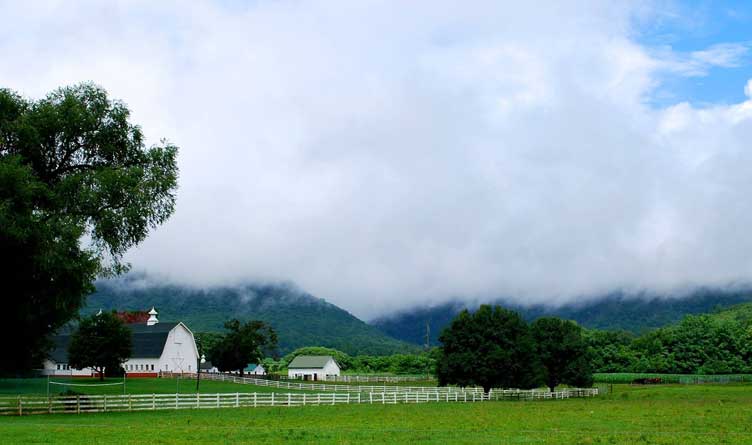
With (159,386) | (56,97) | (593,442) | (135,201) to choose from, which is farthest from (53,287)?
(159,386)

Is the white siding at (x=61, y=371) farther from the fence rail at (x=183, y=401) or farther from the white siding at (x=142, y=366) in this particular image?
the fence rail at (x=183, y=401)

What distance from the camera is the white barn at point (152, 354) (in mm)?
113188

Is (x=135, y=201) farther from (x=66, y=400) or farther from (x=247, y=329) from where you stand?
(x=247, y=329)

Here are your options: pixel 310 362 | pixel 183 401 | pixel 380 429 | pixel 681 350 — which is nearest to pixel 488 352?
pixel 183 401

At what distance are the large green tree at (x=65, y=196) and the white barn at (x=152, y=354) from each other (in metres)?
70.7

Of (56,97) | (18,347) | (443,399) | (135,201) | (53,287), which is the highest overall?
(56,97)

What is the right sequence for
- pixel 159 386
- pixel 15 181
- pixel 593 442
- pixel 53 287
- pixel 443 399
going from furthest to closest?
pixel 159 386 → pixel 443 399 → pixel 53 287 → pixel 15 181 → pixel 593 442

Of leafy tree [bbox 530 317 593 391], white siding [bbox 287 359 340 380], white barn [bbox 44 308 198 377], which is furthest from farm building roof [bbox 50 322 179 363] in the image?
leafy tree [bbox 530 317 593 391]

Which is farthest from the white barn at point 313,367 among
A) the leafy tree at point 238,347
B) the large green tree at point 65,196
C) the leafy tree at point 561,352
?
the large green tree at point 65,196

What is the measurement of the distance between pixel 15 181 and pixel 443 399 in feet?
136

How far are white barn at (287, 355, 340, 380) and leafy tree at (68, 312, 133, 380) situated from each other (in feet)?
219

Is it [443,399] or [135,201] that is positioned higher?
[135,201]

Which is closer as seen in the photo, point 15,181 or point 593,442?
point 593,442

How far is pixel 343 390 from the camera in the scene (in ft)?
268
